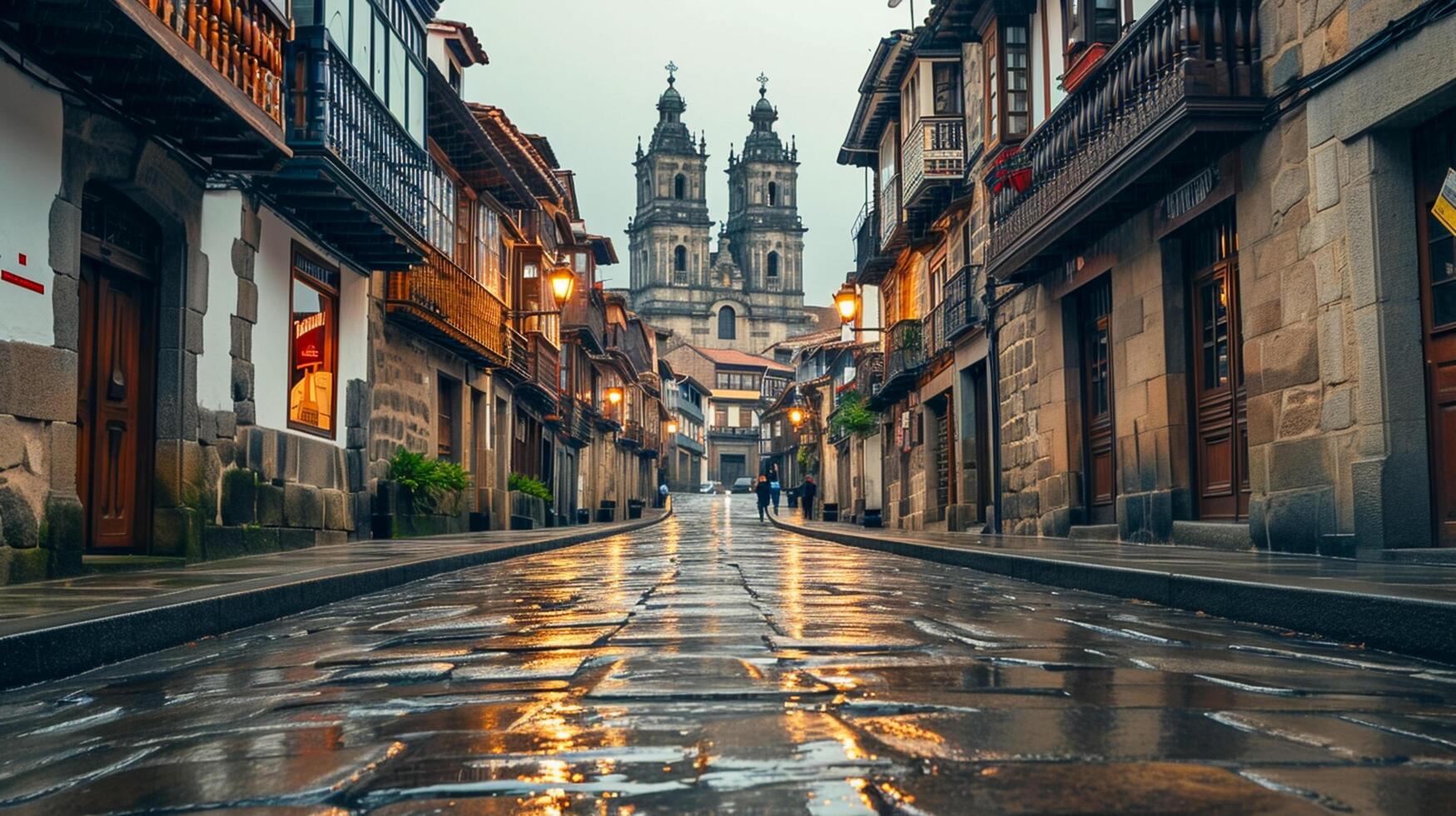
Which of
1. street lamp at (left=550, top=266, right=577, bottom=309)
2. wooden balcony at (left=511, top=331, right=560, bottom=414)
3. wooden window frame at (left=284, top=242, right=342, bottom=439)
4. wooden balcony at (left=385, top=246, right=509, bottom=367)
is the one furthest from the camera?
wooden balcony at (left=511, top=331, right=560, bottom=414)

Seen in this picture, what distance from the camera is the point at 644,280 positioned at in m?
123

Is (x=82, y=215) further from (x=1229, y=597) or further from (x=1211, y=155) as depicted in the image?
(x=1211, y=155)

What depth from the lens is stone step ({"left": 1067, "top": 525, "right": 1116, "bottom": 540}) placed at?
14.5 meters

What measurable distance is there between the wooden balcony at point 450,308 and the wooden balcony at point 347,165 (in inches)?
41.4

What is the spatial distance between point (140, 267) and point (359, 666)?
7.00 meters

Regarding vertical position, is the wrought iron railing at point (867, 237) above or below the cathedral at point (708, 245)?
below

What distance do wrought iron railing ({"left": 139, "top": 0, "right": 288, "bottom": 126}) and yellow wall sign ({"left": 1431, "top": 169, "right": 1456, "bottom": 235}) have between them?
787cm

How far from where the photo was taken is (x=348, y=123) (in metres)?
13.4

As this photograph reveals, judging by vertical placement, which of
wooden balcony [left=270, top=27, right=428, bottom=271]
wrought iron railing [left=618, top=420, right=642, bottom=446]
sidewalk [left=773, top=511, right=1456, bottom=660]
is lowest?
sidewalk [left=773, top=511, right=1456, bottom=660]

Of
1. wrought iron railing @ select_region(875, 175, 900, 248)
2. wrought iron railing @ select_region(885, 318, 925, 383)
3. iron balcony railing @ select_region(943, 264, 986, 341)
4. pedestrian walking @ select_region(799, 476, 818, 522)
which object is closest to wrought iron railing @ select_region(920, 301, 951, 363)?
wrought iron railing @ select_region(885, 318, 925, 383)

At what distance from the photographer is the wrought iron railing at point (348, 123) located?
12.5 m

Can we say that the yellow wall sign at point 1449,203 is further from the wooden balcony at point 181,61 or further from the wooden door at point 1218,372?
the wooden balcony at point 181,61

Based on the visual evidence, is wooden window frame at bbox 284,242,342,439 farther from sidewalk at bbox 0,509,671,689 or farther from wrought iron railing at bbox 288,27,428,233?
sidewalk at bbox 0,509,671,689

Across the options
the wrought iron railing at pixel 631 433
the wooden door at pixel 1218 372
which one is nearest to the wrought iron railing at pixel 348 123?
the wooden door at pixel 1218 372
